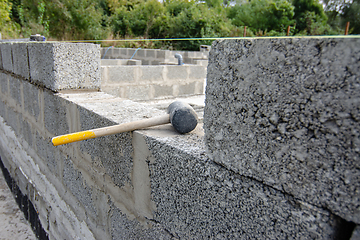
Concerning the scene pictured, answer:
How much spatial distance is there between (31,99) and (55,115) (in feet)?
2.76

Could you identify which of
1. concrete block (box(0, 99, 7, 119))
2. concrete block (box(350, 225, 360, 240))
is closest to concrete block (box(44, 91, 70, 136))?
concrete block (box(350, 225, 360, 240))

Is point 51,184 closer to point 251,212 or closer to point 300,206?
point 251,212

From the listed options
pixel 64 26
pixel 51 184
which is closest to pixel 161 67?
pixel 51 184

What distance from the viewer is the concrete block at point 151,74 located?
4691 millimetres

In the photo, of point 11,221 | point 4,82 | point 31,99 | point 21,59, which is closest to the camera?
point 31,99

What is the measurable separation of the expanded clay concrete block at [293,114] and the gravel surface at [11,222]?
363cm

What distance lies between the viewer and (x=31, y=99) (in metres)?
3.03

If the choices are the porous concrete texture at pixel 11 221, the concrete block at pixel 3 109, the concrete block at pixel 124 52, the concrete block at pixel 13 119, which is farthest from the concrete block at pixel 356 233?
the concrete block at pixel 124 52

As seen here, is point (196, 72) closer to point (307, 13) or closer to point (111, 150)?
point (111, 150)

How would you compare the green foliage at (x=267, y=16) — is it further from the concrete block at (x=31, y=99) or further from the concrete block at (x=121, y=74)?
the concrete block at (x=31, y=99)

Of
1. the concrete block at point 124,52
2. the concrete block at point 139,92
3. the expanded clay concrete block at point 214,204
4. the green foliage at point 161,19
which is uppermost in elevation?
the green foliage at point 161,19

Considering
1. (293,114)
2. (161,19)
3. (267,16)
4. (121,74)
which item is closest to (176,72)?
(121,74)

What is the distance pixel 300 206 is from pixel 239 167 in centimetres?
22

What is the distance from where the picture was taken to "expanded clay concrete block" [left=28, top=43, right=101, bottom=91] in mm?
2328
